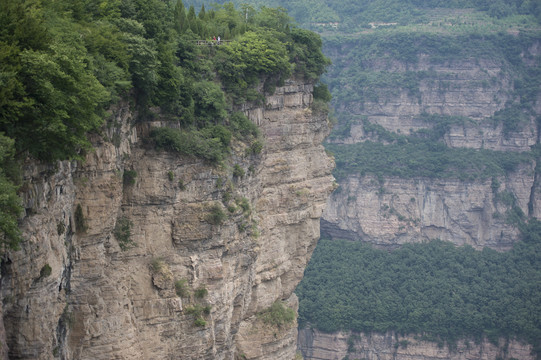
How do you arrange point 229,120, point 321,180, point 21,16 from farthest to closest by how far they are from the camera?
1. point 321,180
2. point 229,120
3. point 21,16

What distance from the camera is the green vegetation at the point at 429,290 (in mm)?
74312

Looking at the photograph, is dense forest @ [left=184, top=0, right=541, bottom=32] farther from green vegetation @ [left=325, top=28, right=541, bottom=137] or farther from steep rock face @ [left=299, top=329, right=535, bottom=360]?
steep rock face @ [left=299, top=329, right=535, bottom=360]

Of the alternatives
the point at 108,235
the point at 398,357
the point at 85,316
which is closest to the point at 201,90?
the point at 108,235

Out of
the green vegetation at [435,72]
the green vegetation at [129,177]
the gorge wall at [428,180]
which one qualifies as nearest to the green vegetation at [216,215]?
the green vegetation at [129,177]

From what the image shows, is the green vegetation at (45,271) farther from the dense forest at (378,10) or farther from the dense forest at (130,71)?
the dense forest at (378,10)

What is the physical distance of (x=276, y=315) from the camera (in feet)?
127

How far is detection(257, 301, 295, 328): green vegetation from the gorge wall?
36.5 meters

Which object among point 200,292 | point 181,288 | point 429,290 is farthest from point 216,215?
point 429,290

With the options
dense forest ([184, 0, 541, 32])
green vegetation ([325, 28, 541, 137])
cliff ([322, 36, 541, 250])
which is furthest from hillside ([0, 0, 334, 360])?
dense forest ([184, 0, 541, 32])

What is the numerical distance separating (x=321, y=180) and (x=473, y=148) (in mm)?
50393

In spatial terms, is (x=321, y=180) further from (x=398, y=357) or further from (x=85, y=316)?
(x=398, y=357)

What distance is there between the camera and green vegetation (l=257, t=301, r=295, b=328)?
38528mm

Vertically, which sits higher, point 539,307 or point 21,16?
point 21,16

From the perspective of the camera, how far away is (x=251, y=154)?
35.2 m
